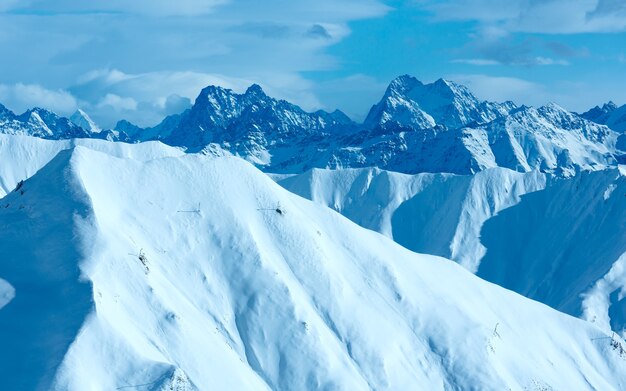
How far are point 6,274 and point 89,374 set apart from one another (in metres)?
12.0

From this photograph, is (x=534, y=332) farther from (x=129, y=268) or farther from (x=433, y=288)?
(x=129, y=268)

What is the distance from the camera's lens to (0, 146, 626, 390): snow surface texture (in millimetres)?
52406

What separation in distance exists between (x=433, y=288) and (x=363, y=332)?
12.7m

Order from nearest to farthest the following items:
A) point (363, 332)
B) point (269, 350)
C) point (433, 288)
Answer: point (269, 350) < point (363, 332) < point (433, 288)

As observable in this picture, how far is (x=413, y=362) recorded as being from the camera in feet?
226

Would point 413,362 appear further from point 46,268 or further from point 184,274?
point 46,268

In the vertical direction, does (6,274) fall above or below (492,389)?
above

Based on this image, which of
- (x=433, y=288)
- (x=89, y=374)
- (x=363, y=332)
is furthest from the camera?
(x=433, y=288)

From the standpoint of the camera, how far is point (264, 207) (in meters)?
74.9

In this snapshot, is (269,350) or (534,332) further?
(534,332)

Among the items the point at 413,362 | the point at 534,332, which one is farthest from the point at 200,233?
the point at 534,332

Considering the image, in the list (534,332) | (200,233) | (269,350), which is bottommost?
(534,332)

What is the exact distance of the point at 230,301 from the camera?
65438 mm

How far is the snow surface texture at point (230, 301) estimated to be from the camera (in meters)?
52.4
